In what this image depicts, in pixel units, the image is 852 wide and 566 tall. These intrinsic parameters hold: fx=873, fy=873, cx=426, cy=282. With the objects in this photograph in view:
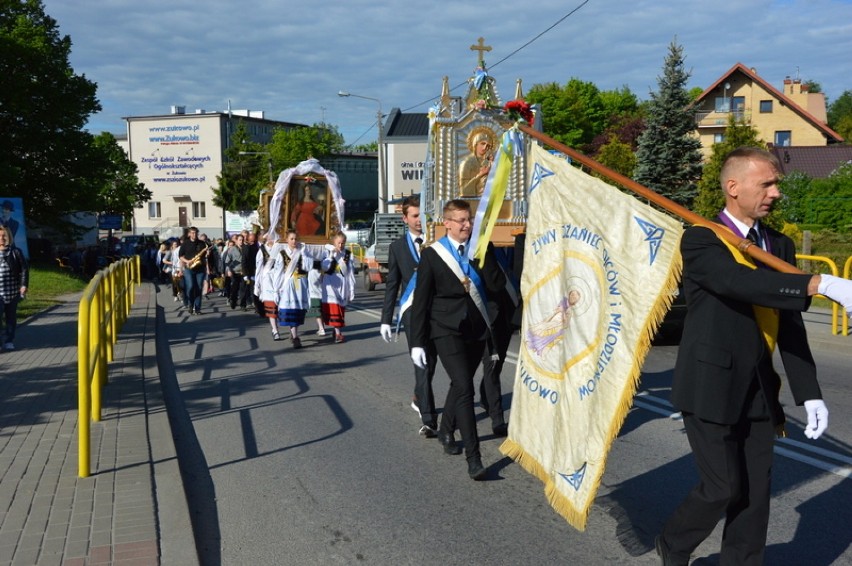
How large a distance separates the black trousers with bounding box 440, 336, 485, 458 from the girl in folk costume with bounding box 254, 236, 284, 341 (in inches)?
323

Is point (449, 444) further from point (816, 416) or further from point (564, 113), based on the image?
point (564, 113)

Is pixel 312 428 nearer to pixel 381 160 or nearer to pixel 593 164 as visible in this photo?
pixel 593 164

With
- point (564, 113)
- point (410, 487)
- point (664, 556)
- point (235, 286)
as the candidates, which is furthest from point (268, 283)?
point (564, 113)

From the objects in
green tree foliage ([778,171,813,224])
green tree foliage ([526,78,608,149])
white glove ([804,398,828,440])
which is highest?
green tree foliage ([526,78,608,149])

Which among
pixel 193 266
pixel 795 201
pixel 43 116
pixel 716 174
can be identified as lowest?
pixel 193 266

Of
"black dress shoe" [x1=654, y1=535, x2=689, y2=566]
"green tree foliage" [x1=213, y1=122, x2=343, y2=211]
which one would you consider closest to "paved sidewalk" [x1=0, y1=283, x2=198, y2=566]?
"black dress shoe" [x1=654, y1=535, x2=689, y2=566]

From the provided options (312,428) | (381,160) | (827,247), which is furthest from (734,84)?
(312,428)

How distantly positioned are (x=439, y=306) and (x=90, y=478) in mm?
2552

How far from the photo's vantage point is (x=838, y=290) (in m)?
3.06

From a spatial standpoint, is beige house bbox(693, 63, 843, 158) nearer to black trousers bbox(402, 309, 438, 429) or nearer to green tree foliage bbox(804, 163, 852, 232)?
green tree foliage bbox(804, 163, 852, 232)

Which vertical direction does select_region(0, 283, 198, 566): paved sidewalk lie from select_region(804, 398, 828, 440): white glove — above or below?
below

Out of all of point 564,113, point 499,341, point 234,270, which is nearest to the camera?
point 499,341

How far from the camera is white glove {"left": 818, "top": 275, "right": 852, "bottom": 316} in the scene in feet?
9.91

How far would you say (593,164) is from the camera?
4.21 m
